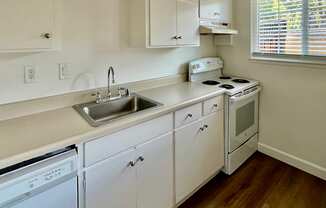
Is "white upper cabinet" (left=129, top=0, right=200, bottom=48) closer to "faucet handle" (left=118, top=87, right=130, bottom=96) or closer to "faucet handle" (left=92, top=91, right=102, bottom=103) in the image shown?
"faucet handle" (left=118, top=87, right=130, bottom=96)

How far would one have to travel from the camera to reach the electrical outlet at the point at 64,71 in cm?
177

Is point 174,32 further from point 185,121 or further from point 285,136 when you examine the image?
point 285,136

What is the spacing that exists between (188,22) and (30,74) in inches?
57.2

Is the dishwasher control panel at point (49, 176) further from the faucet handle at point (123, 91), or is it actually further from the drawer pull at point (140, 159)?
the faucet handle at point (123, 91)

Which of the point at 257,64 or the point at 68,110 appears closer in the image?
the point at 68,110

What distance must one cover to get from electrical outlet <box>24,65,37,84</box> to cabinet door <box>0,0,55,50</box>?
1.08 ft

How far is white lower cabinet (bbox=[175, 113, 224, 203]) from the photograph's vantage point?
1.95 metres

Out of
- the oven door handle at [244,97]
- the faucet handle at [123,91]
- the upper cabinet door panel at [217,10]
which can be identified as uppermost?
the upper cabinet door panel at [217,10]

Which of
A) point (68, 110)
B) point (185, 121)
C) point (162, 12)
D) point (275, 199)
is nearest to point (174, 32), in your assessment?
point (162, 12)

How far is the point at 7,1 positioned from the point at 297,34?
8.54 feet

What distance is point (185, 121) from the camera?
76.7 inches

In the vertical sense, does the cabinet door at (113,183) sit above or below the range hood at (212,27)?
below

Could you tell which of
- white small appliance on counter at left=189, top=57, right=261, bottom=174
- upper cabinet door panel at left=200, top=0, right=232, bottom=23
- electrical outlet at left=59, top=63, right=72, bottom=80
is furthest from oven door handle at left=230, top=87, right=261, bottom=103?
electrical outlet at left=59, top=63, right=72, bottom=80

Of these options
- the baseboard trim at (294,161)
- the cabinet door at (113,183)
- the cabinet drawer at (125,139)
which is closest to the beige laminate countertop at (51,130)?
the cabinet drawer at (125,139)
